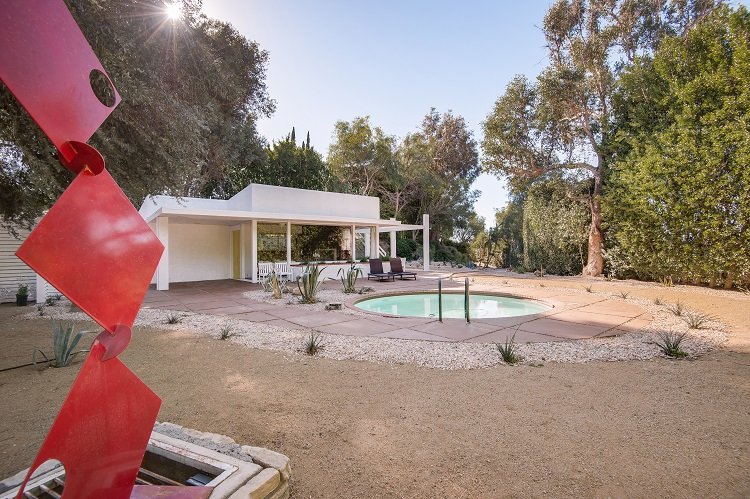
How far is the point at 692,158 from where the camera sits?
11.2 metres

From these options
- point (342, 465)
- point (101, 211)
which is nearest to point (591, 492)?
point (342, 465)

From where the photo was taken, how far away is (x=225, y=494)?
1847 mm

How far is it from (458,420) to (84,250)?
2902 millimetres

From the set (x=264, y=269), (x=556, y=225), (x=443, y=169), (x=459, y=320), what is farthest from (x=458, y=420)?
(x=443, y=169)

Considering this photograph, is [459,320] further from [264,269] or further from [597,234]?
[597,234]

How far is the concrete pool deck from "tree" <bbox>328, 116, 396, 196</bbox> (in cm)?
1727

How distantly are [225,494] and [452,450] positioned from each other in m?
1.55

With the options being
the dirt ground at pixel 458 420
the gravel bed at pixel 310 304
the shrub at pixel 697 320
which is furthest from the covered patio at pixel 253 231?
the shrub at pixel 697 320

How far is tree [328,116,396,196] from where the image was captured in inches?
997

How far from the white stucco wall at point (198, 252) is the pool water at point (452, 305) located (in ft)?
30.9

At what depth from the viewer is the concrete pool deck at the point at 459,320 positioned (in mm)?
6027

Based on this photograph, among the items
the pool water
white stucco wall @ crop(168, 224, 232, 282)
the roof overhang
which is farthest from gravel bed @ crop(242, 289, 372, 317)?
white stucco wall @ crop(168, 224, 232, 282)

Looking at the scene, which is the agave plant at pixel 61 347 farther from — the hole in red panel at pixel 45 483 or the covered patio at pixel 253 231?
the covered patio at pixel 253 231

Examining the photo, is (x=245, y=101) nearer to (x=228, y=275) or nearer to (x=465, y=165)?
(x=228, y=275)
